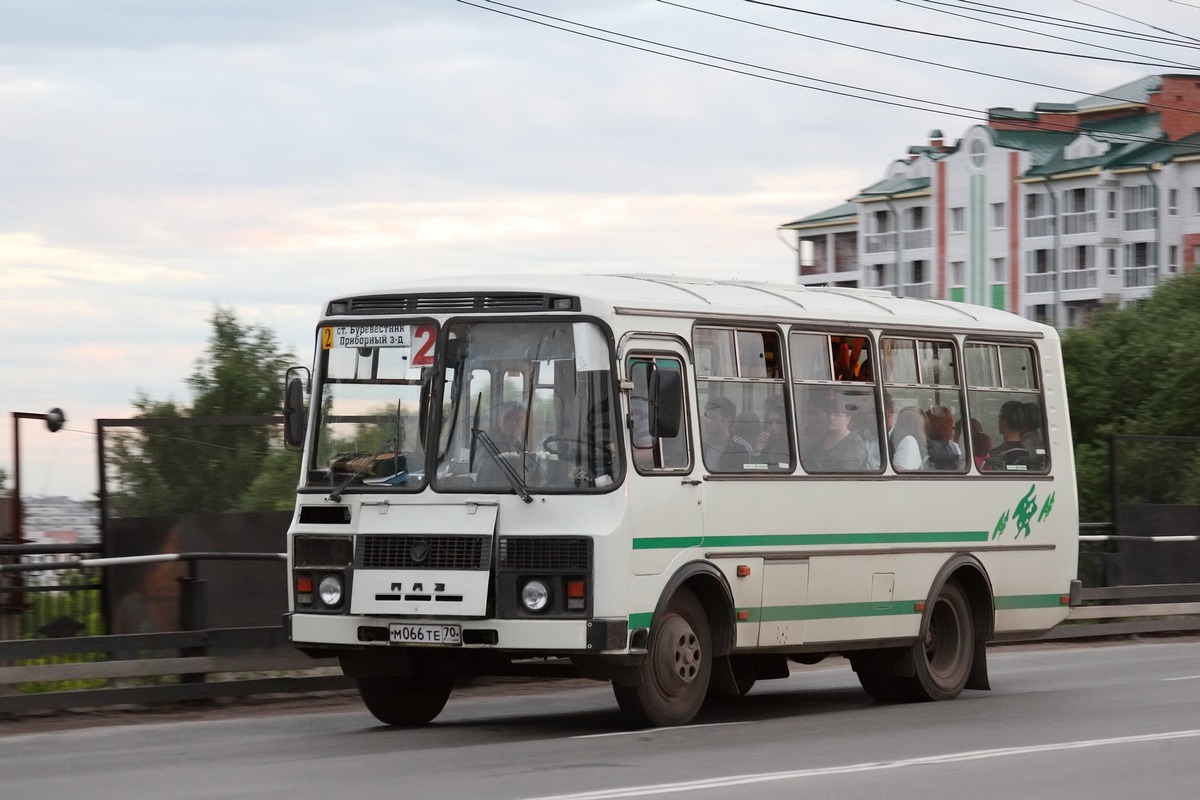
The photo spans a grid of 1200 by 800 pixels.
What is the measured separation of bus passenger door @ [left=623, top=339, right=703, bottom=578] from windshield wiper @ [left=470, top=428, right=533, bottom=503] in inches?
25.8

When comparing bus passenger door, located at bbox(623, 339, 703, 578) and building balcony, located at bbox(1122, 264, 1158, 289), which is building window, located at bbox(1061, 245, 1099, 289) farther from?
bus passenger door, located at bbox(623, 339, 703, 578)

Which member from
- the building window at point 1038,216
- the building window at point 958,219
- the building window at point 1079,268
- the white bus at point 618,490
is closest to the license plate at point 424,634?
the white bus at point 618,490

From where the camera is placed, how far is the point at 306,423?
12.8m

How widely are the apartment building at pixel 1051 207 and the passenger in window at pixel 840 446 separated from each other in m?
66.5

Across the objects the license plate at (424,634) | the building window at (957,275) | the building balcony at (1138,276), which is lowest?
the license plate at (424,634)

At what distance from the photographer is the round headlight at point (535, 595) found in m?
11.6

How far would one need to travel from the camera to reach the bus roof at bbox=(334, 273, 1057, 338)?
39.8 feet

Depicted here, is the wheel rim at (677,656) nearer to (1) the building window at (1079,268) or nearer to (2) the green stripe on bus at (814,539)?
(2) the green stripe on bus at (814,539)

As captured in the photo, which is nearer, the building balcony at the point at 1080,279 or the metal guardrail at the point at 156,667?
the metal guardrail at the point at 156,667

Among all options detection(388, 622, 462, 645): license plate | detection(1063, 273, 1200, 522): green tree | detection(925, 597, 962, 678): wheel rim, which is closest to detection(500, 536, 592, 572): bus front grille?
detection(388, 622, 462, 645): license plate

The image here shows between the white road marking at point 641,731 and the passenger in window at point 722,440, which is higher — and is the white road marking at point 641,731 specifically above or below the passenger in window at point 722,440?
below

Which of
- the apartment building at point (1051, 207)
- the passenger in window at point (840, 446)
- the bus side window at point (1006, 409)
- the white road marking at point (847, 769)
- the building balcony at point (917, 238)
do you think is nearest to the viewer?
the white road marking at point (847, 769)

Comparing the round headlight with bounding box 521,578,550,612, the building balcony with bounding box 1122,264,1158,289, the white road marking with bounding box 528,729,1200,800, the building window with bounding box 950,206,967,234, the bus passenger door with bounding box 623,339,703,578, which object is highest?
the building window with bounding box 950,206,967,234

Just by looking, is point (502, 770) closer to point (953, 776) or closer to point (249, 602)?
point (953, 776)
